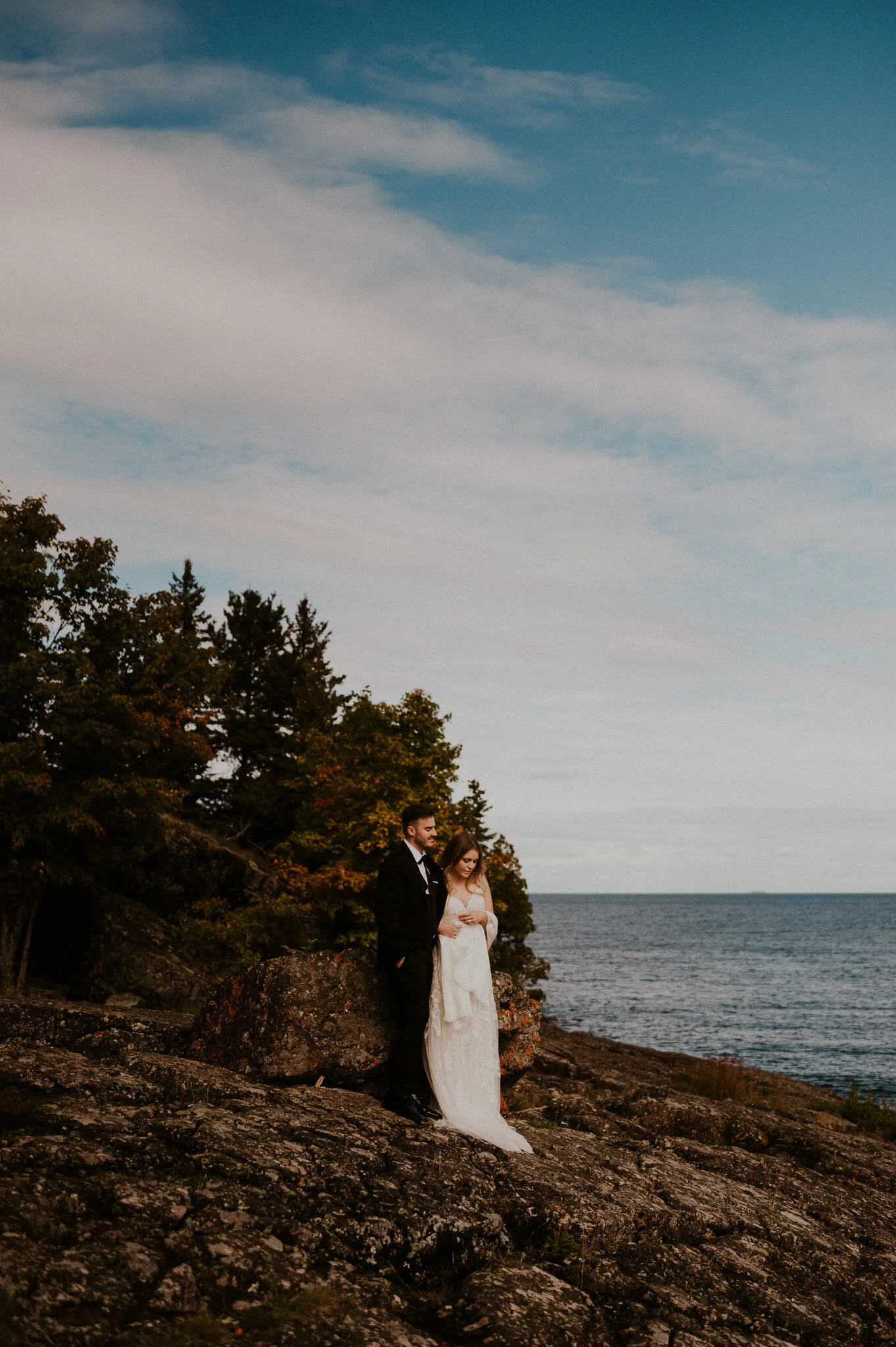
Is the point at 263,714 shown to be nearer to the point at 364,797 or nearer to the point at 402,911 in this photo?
the point at 364,797

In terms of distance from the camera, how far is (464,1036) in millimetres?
9539

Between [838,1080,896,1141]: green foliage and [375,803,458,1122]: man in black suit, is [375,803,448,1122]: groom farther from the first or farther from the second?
[838,1080,896,1141]: green foliage

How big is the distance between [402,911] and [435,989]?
2.93 feet

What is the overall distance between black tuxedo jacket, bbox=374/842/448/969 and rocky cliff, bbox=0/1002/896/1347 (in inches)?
59.6

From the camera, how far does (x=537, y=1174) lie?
327 inches

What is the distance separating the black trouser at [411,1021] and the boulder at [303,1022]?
0.86 ft

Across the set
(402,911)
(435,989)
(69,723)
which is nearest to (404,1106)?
(435,989)

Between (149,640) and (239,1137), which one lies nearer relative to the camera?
(239,1137)

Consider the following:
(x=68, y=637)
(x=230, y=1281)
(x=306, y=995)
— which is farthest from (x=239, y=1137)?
(x=68, y=637)

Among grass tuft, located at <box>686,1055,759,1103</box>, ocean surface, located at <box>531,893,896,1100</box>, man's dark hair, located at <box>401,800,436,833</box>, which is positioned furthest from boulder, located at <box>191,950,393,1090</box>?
ocean surface, located at <box>531,893,896,1100</box>

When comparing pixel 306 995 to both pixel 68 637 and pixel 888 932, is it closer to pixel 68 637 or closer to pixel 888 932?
pixel 68 637

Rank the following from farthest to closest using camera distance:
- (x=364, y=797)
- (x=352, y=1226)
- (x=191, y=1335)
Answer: (x=364, y=797) → (x=352, y=1226) → (x=191, y=1335)

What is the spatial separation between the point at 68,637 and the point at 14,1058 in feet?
61.1

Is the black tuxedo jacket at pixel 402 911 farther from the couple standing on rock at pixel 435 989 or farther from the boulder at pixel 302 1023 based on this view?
the boulder at pixel 302 1023
